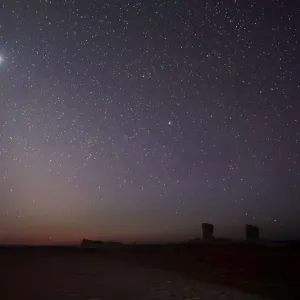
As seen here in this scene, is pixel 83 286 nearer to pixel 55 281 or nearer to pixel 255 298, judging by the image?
pixel 55 281

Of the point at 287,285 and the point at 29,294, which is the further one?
the point at 287,285

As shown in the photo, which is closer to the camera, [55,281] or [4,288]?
[4,288]

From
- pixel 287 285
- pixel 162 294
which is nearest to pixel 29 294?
pixel 162 294

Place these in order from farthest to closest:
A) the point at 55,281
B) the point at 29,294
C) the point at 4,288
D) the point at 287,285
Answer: the point at 287,285, the point at 55,281, the point at 4,288, the point at 29,294

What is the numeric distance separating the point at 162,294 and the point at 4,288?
18.8 feet

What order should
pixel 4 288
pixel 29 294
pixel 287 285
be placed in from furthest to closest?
pixel 287 285, pixel 4 288, pixel 29 294

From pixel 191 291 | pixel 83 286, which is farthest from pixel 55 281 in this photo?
pixel 191 291

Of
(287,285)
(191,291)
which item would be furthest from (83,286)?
(287,285)

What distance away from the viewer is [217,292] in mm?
17625

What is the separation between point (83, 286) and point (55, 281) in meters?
2.47

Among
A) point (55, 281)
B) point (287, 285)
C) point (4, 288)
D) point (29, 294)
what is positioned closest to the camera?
point (29, 294)

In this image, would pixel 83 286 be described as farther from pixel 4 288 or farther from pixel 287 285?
pixel 287 285

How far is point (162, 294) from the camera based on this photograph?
16.4 m

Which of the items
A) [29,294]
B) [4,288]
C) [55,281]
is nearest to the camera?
[29,294]
